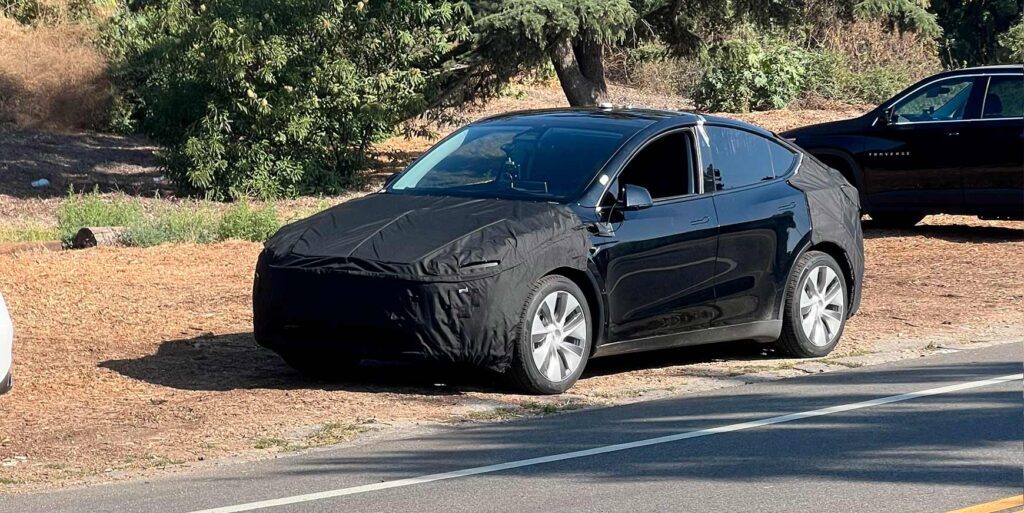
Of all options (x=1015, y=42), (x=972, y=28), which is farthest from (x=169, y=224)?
(x=972, y=28)

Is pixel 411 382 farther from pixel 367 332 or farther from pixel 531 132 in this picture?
pixel 531 132

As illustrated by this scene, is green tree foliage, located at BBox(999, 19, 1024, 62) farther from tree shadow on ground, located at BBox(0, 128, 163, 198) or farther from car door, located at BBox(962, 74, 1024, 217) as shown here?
tree shadow on ground, located at BBox(0, 128, 163, 198)

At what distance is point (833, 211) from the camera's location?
10875 mm

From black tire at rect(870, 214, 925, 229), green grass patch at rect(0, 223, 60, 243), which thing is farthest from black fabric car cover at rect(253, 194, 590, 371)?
black tire at rect(870, 214, 925, 229)

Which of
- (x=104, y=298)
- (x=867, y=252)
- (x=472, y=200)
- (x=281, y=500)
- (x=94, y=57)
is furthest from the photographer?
(x=94, y=57)

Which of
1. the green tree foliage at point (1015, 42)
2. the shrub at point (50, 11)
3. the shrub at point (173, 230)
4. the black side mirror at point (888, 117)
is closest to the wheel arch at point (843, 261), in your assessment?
the black side mirror at point (888, 117)

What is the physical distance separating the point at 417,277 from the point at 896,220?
10.8 metres

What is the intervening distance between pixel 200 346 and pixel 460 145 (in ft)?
8.14

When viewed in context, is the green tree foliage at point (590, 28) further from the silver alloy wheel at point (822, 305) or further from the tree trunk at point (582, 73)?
the silver alloy wheel at point (822, 305)

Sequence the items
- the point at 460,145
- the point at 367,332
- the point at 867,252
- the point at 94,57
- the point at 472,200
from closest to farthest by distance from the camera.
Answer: the point at 367,332 → the point at 472,200 → the point at 460,145 → the point at 867,252 → the point at 94,57

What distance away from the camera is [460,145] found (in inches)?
410

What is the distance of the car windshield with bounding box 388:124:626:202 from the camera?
9.70 m

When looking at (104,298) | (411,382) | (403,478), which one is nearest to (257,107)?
(104,298)

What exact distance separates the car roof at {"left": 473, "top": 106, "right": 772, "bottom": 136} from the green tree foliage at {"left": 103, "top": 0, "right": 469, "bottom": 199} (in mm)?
11305
